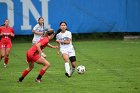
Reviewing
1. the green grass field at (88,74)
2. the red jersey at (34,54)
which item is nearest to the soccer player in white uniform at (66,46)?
the green grass field at (88,74)

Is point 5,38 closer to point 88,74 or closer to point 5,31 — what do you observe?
point 5,31

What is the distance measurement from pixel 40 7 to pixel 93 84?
18557mm

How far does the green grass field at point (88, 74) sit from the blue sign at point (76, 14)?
3.66m

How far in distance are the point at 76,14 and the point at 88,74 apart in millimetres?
16210

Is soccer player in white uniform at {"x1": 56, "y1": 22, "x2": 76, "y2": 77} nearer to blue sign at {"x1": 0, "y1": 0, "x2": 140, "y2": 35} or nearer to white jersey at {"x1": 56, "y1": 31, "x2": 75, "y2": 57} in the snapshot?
white jersey at {"x1": 56, "y1": 31, "x2": 75, "y2": 57}

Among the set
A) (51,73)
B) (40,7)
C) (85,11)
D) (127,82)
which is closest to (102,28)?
(85,11)

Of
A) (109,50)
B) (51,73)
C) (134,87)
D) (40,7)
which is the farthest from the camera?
(40,7)

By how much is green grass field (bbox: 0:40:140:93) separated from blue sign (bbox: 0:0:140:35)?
3.66 metres

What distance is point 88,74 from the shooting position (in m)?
19.6

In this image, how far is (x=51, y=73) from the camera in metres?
20.0

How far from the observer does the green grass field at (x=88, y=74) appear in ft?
52.4

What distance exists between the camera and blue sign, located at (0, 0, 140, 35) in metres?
34.5

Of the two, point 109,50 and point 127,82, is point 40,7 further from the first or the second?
point 127,82

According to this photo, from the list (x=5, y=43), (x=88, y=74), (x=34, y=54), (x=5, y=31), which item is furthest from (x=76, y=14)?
(x=34, y=54)
